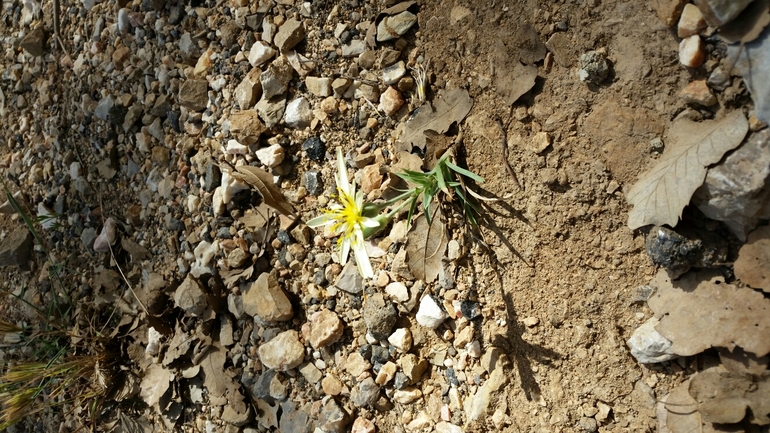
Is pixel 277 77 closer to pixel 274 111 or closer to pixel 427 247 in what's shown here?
pixel 274 111

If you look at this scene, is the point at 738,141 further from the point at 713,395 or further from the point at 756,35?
the point at 713,395

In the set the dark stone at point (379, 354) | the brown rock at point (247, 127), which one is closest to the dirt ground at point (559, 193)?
the dark stone at point (379, 354)

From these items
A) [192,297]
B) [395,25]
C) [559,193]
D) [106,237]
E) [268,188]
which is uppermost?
[395,25]

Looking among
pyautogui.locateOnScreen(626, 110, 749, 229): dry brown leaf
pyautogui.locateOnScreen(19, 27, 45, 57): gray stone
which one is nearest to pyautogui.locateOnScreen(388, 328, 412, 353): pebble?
pyautogui.locateOnScreen(626, 110, 749, 229): dry brown leaf

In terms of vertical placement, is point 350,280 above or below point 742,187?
below

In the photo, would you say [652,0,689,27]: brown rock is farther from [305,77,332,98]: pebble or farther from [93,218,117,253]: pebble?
[93,218,117,253]: pebble

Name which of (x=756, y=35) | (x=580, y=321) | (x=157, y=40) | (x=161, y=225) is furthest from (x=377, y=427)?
(x=157, y=40)

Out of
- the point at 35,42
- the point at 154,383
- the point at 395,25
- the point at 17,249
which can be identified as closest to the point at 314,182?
the point at 395,25
